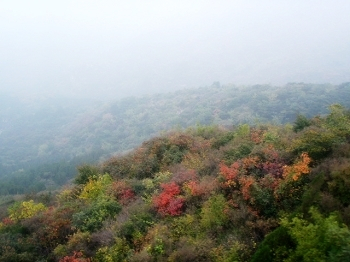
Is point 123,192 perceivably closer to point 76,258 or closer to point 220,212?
point 76,258

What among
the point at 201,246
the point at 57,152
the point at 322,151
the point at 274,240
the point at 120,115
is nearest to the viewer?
the point at 274,240

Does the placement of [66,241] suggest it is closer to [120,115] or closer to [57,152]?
[57,152]

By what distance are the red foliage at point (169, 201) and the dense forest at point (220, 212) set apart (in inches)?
2.3

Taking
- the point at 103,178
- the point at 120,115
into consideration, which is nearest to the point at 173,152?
the point at 103,178

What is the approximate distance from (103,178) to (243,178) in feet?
45.1

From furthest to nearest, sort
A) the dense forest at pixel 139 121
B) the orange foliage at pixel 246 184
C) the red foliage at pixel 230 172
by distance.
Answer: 1. the dense forest at pixel 139 121
2. the red foliage at pixel 230 172
3. the orange foliage at pixel 246 184

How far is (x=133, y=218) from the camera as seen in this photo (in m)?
17.4

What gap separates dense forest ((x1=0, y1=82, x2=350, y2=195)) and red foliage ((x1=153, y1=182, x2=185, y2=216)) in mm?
65336

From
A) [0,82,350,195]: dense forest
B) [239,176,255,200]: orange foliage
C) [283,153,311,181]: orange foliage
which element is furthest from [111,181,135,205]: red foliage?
[0,82,350,195]: dense forest

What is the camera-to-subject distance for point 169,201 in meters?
17.5

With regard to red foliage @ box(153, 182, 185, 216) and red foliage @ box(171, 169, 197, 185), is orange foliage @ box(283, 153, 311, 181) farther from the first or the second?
red foliage @ box(171, 169, 197, 185)

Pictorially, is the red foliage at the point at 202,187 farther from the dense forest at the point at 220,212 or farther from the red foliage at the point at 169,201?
the red foliage at the point at 169,201

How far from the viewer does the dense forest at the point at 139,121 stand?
97.2m

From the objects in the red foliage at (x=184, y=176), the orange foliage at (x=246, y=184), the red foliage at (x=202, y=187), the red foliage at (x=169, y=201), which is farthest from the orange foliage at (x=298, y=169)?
the red foliage at (x=184, y=176)
